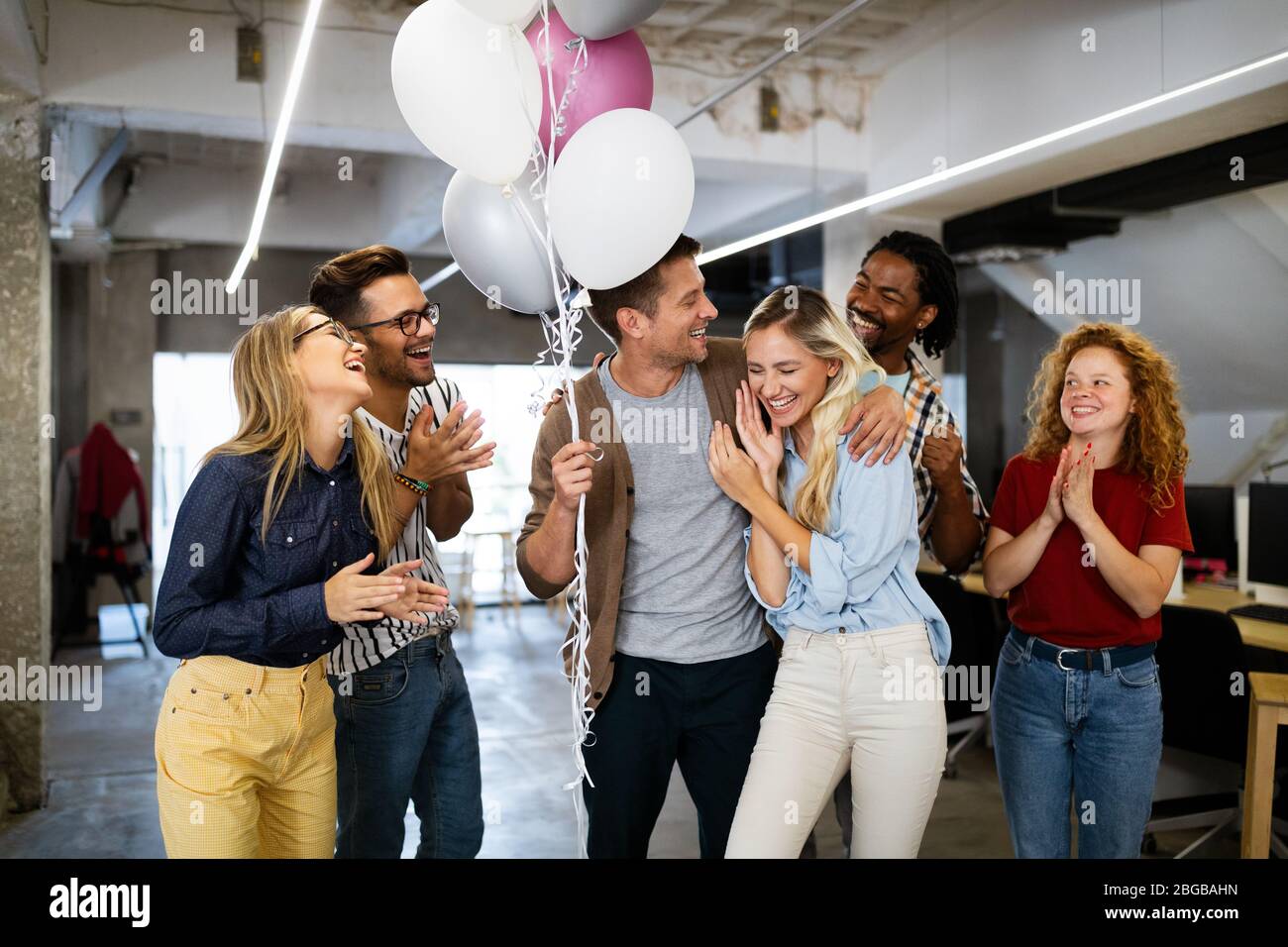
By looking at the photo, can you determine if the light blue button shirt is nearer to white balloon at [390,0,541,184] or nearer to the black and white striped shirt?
the black and white striped shirt

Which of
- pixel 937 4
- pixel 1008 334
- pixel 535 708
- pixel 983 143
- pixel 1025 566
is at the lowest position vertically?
pixel 535 708

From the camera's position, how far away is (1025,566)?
7.47 ft

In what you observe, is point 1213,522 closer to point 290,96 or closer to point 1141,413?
point 1141,413

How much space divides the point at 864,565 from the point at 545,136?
1.16 metres

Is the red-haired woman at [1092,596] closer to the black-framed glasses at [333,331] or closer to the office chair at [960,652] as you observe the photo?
the black-framed glasses at [333,331]

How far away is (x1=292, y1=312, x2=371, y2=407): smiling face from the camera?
6.44 feet

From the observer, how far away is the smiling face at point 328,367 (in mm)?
1962

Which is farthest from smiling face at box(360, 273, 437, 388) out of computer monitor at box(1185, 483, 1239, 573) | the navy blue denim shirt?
computer monitor at box(1185, 483, 1239, 573)

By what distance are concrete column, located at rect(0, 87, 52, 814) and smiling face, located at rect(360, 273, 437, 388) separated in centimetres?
243

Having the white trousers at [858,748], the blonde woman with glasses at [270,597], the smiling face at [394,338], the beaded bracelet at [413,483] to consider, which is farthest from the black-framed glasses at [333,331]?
the white trousers at [858,748]

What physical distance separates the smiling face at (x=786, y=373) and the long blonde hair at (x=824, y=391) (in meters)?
0.01

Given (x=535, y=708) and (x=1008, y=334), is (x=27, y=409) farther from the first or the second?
(x=1008, y=334)
